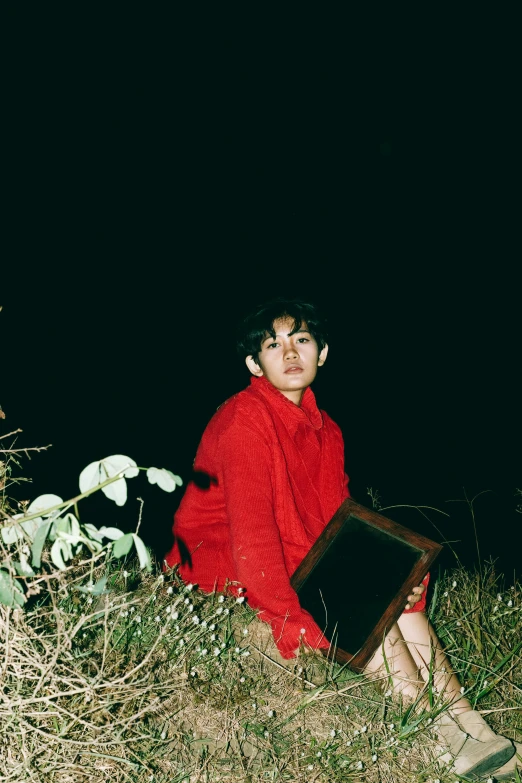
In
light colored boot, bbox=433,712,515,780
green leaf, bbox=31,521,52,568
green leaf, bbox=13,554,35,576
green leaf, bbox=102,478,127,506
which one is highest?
green leaf, bbox=102,478,127,506

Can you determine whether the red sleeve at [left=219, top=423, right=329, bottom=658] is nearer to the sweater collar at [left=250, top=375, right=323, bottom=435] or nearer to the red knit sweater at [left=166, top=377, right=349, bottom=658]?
the red knit sweater at [left=166, top=377, right=349, bottom=658]

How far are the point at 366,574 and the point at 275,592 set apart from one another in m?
0.44

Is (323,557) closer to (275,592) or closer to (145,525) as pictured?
(275,592)

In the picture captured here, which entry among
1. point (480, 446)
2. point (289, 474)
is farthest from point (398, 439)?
point (289, 474)

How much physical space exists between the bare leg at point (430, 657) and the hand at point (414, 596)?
0.05 m

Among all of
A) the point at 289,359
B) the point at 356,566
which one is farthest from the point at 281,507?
the point at 289,359

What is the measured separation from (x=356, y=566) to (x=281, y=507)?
40 centimetres

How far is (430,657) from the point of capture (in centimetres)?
243

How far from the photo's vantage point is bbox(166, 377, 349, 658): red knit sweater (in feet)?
7.68

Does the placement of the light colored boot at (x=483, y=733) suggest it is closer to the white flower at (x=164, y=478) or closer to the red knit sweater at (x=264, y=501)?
the red knit sweater at (x=264, y=501)

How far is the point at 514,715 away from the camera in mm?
2383

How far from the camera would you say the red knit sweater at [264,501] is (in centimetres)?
234

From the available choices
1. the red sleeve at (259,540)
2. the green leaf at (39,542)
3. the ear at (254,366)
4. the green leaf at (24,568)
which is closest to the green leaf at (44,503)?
the green leaf at (39,542)

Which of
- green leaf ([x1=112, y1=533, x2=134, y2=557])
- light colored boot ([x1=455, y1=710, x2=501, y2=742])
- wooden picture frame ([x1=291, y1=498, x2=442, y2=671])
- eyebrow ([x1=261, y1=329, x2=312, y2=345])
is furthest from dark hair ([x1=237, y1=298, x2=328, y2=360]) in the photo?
green leaf ([x1=112, y1=533, x2=134, y2=557])
